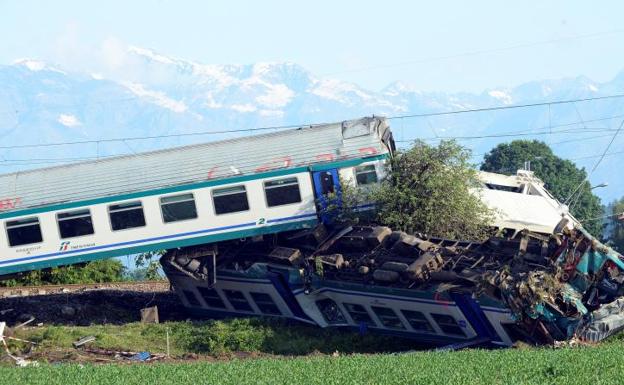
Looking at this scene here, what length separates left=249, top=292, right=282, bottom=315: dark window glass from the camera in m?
33.1

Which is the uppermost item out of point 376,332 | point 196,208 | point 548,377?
point 196,208

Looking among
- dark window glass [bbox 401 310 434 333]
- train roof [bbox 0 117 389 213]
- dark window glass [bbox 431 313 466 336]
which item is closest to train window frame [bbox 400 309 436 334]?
dark window glass [bbox 401 310 434 333]

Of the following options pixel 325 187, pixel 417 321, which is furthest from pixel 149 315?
pixel 417 321

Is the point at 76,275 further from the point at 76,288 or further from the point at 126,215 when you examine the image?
the point at 126,215

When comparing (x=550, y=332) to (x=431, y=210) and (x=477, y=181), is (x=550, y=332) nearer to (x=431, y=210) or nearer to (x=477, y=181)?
(x=431, y=210)

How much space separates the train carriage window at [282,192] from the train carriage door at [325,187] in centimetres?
63

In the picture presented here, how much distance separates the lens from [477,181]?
34.5 metres

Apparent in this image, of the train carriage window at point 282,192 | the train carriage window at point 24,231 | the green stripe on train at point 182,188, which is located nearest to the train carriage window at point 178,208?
the green stripe on train at point 182,188

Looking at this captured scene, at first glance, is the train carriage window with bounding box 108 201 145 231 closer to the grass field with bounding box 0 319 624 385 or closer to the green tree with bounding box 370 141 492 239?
the grass field with bounding box 0 319 624 385

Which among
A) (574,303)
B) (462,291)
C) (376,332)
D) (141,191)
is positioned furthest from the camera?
(141,191)

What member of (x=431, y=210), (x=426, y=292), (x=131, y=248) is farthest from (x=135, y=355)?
(x=431, y=210)

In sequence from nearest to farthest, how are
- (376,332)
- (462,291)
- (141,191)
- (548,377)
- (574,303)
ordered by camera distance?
(548,377) < (574,303) < (462,291) < (376,332) < (141,191)

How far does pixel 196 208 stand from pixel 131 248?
2447 mm

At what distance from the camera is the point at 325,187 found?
32.4 m
